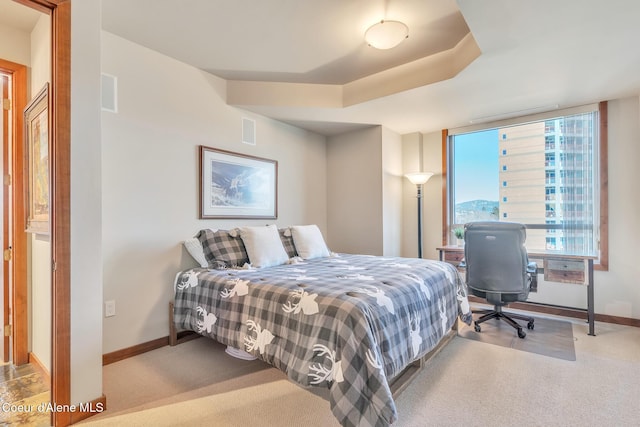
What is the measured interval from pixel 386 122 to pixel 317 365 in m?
3.20

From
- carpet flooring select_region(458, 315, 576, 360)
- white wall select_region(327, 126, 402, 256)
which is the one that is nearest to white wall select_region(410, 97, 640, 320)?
carpet flooring select_region(458, 315, 576, 360)

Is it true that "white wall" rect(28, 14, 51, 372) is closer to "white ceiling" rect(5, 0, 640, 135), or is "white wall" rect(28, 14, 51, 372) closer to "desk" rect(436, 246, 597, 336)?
"white ceiling" rect(5, 0, 640, 135)

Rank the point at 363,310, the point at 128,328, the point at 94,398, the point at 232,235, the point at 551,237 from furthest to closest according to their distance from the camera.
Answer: the point at 551,237, the point at 232,235, the point at 128,328, the point at 94,398, the point at 363,310

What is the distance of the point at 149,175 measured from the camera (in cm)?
273

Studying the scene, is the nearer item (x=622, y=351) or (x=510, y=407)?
(x=510, y=407)

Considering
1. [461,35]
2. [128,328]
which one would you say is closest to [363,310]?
[128,328]

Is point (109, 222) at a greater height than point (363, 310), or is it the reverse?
point (109, 222)

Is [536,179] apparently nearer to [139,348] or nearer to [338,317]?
[338,317]

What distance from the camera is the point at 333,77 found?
3.32 m

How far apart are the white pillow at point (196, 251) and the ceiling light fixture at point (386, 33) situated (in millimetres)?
2266

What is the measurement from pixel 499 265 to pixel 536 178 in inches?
60.0

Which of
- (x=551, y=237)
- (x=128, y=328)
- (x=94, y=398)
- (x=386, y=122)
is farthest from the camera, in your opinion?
(x=386, y=122)

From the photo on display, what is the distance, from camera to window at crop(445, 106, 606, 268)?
138 inches

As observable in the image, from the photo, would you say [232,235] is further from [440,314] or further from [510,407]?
[510,407]
